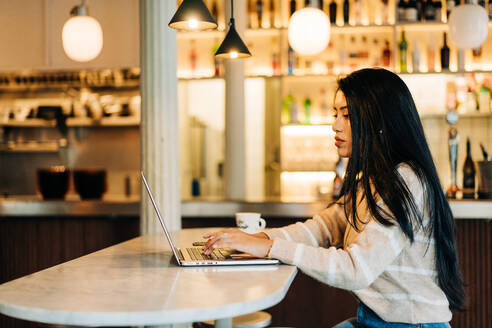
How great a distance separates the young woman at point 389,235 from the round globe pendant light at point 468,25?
80.4 inches

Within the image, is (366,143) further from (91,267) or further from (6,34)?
(6,34)

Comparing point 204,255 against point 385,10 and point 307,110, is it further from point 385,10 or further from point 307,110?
point 385,10

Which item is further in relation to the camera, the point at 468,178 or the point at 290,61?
the point at 290,61

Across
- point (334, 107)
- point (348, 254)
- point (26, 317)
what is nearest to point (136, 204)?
point (334, 107)

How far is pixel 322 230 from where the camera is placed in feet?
6.47

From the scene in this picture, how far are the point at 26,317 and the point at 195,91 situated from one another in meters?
4.97

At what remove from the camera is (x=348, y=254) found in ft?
4.75

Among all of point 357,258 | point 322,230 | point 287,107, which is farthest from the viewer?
point 287,107

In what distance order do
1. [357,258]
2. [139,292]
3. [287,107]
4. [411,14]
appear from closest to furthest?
[139,292] → [357,258] → [411,14] → [287,107]

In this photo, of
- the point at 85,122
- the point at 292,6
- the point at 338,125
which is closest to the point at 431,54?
the point at 292,6

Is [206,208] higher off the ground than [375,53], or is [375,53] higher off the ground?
[375,53]

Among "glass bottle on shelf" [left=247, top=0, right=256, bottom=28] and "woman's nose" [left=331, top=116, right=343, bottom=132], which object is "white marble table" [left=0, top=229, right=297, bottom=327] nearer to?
"woman's nose" [left=331, top=116, right=343, bottom=132]

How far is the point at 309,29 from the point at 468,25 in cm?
92

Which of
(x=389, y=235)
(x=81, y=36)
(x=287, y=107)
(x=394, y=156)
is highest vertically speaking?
(x=81, y=36)
